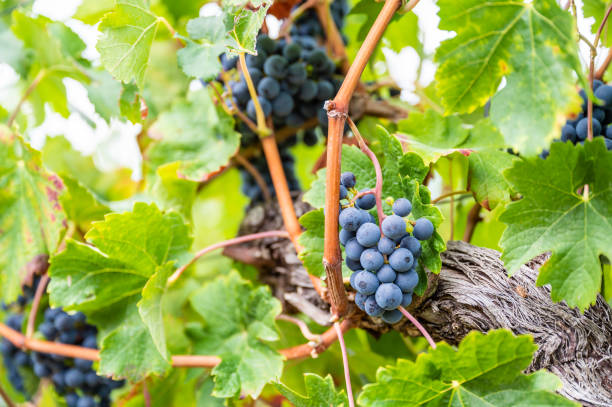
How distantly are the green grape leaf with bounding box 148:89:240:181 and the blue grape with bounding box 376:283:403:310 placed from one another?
50 cm

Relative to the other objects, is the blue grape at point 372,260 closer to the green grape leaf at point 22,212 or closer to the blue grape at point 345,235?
the blue grape at point 345,235

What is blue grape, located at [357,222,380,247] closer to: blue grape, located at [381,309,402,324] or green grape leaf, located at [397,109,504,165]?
blue grape, located at [381,309,402,324]

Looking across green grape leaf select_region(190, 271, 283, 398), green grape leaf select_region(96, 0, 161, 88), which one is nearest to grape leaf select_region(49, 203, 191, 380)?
green grape leaf select_region(190, 271, 283, 398)

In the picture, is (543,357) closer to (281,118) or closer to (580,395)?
(580,395)

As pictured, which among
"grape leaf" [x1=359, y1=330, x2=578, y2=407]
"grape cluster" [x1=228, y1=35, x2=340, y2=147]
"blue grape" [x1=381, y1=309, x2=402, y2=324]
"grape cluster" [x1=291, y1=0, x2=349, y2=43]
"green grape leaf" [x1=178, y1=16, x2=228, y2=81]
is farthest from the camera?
"grape cluster" [x1=291, y1=0, x2=349, y2=43]

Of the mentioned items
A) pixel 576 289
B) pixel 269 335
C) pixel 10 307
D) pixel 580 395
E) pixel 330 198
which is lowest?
pixel 10 307

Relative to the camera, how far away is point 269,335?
3.18ft

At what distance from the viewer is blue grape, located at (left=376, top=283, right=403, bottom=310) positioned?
25.7 inches

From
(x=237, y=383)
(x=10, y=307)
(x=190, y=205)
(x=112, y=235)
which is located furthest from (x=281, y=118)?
(x=10, y=307)

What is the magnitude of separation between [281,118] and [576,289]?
644 millimetres

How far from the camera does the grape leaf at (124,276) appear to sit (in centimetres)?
88

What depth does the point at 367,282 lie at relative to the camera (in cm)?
66

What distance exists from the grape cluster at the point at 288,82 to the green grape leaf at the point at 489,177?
319 millimetres

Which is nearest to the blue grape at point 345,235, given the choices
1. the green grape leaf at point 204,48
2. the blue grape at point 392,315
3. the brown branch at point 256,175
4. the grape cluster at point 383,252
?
the grape cluster at point 383,252
